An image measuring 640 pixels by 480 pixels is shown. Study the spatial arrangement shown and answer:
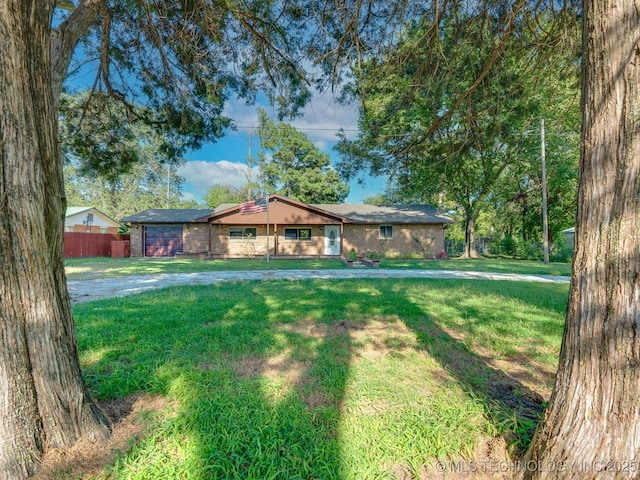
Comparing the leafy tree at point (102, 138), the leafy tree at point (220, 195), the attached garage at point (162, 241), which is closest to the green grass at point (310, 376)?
the leafy tree at point (102, 138)

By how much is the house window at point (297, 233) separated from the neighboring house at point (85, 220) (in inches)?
720

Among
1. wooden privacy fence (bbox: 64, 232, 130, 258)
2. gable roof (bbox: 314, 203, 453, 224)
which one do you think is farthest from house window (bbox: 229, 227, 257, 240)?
wooden privacy fence (bbox: 64, 232, 130, 258)

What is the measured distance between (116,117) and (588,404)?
7.92m

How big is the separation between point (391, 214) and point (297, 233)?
21.3 feet

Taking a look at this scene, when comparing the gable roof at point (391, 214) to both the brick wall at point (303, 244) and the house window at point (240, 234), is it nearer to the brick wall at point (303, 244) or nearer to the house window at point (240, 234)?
the brick wall at point (303, 244)

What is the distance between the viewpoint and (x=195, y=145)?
6285 mm

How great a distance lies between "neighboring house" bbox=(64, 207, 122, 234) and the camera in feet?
78.8

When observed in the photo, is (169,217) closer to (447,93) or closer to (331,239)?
(331,239)

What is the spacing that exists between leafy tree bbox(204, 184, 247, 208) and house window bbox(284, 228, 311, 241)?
22.6 m

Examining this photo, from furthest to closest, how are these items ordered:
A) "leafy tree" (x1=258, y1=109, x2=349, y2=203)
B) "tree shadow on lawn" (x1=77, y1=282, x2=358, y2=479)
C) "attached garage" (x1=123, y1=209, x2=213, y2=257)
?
1. "leafy tree" (x1=258, y1=109, x2=349, y2=203)
2. "attached garage" (x1=123, y1=209, x2=213, y2=257)
3. "tree shadow on lawn" (x1=77, y1=282, x2=358, y2=479)

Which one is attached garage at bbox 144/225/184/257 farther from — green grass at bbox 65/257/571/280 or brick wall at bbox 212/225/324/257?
green grass at bbox 65/257/571/280

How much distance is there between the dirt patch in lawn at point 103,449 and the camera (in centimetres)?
165

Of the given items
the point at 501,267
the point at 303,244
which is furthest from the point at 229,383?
the point at 303,244

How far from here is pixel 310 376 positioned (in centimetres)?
280
